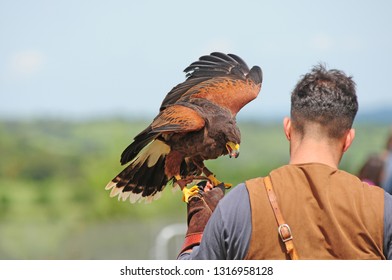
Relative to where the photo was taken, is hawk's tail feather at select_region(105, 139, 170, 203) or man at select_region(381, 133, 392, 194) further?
man at select_region(381, 133, 392, 194)

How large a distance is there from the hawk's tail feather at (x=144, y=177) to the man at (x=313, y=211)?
4.15 ft

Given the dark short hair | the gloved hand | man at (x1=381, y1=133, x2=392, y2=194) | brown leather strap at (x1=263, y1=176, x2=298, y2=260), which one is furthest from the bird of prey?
man at (x1=381, y1=133, x2=392, y2=194)

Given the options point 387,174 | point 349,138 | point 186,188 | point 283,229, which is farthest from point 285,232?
point 387,174

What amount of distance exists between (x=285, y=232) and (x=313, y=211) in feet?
0.36

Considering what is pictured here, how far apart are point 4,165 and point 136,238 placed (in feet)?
50.4

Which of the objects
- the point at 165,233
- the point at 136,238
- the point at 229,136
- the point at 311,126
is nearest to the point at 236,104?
the point at 229,136

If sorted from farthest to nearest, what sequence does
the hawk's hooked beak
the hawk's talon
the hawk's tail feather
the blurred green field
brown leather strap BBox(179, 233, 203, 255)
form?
1. the blurred green field
2. the hawk's tail feather
3. the hawk's hooked beak
4. the hawk's talon
5. brown leather strap BBox(179, 233, 203, 255)

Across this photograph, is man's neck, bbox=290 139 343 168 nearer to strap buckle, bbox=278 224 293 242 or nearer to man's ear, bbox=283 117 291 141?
man's ear, bbox=283 117 291 141

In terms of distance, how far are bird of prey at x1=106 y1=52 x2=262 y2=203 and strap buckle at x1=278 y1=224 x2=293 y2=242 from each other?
109 cm

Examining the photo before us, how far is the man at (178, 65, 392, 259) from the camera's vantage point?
8.09 feet

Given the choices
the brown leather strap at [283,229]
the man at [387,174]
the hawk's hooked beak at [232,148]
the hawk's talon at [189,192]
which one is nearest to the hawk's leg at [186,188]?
the hawk's talon at [189,192]

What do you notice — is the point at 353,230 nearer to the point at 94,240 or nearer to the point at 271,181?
the point at 271,181

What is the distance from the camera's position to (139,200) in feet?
12.7
